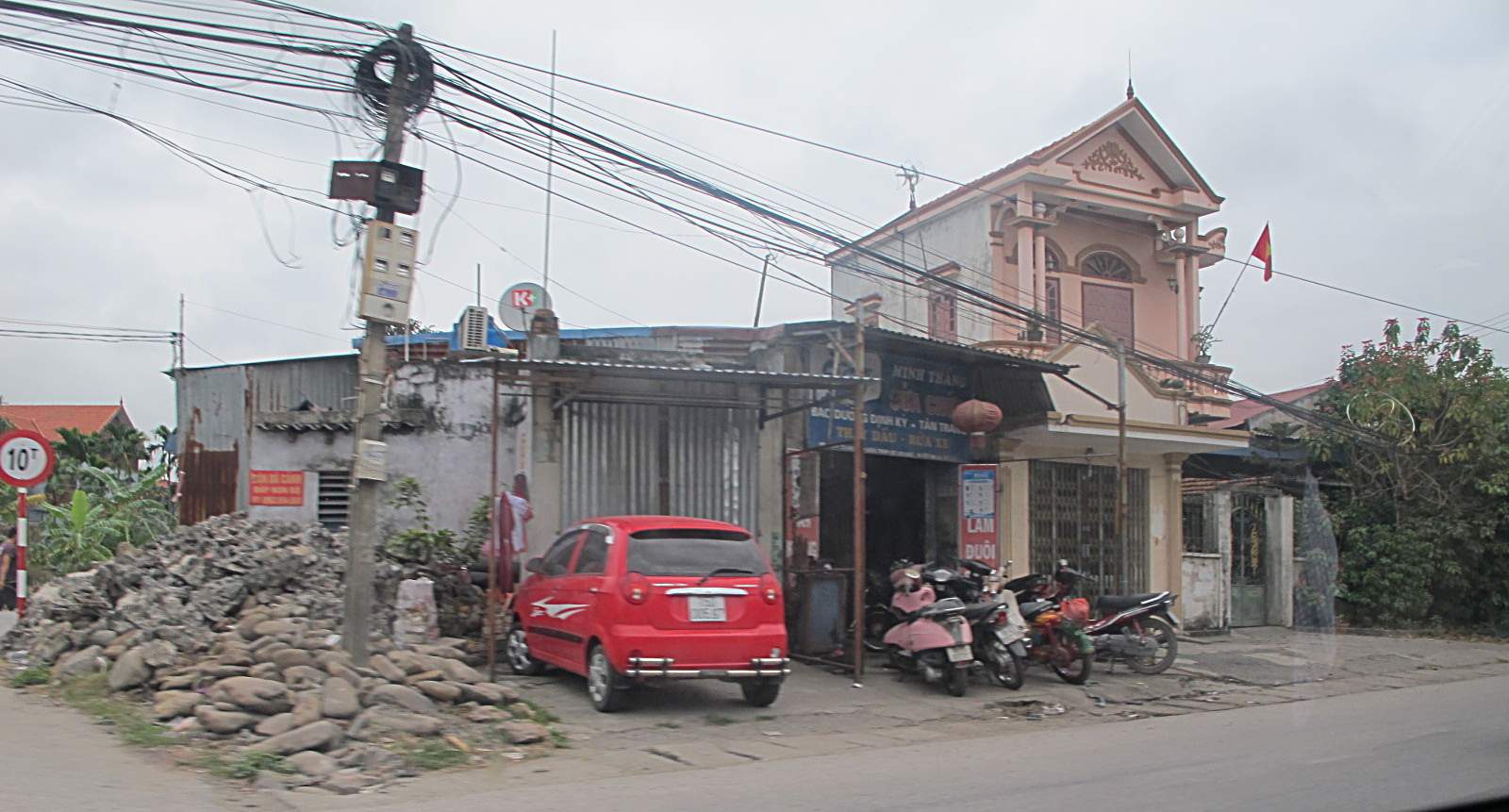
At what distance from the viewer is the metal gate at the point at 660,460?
43.9 ft

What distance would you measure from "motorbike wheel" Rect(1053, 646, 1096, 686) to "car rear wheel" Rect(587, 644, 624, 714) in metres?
5.14

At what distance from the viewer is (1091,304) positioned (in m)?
23.9

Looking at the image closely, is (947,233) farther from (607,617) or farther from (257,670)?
(257,670)

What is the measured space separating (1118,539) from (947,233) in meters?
11.1

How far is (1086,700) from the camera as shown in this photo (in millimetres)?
11672

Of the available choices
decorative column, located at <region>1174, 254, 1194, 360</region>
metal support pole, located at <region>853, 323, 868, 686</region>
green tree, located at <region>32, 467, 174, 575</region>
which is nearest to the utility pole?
metal support pole, located at <region>853, 323, 868, 686</region>

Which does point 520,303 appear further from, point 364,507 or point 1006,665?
point 1006,665

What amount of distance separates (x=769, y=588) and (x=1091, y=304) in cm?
1592

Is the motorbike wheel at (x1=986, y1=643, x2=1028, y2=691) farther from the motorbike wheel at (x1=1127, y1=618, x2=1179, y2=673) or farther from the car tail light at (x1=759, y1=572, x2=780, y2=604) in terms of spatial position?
the car tail light at (x1=759, y1=572, x2=780, y2=604)

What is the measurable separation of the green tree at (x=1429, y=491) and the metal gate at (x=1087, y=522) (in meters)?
4.59

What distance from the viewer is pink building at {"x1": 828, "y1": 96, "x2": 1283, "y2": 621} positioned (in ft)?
56.8

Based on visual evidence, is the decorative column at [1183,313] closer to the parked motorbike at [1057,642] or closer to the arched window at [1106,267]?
the arched window at [1106,267]

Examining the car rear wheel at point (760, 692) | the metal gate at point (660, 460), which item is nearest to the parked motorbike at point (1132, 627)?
the metal gate at point (660, 460)

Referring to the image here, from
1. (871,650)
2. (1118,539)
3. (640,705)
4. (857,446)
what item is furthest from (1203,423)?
(640,705)
